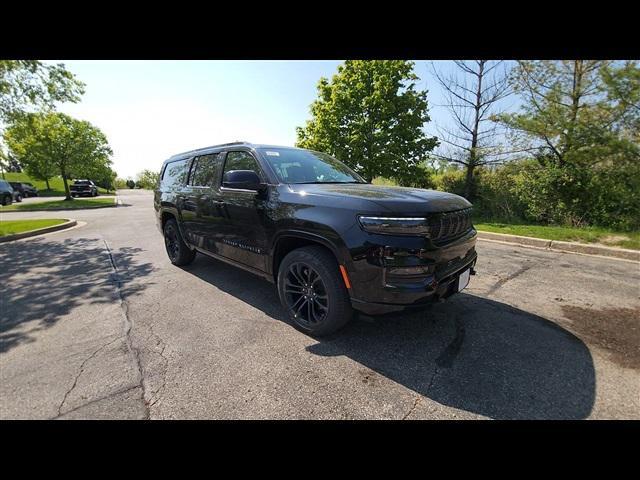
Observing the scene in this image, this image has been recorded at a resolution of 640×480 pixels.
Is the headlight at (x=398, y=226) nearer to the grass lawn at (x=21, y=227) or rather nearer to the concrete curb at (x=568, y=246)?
the concrete curb at (x=568, y=246)

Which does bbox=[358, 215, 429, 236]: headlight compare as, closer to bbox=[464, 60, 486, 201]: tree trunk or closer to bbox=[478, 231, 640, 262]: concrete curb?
bbox=[478, 231, 640, 262]: concrete curb

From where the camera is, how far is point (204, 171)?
4.34 m

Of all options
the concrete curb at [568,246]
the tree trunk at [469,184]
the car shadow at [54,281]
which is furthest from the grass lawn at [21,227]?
the tree trunk at [469,184]

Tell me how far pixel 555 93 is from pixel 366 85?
6.87 meters

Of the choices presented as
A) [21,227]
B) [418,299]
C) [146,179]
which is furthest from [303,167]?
[146,179]

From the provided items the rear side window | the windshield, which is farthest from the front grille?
the rear side window

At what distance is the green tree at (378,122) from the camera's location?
40.2 feet

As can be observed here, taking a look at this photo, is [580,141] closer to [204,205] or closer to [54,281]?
[204,205]

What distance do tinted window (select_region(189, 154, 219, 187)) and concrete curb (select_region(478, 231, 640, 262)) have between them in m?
6.86
